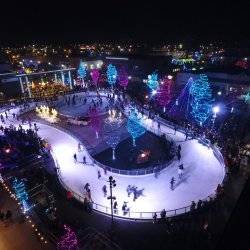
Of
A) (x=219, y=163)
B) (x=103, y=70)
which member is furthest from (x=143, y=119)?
(x=103, y=70)

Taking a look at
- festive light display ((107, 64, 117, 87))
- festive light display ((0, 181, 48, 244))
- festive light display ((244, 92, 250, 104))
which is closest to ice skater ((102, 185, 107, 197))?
festive light display ((0, 181, 48, 244))

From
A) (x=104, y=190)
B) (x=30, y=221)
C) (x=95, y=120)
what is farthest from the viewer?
(x=95, y=120)

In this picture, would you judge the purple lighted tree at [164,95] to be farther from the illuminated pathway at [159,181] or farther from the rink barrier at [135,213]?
the rink barrier at [135,213]

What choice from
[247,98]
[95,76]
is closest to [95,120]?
[247,98]

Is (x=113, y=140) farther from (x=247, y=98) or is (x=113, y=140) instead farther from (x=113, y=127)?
(x=247, y=98)

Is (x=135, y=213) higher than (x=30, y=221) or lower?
lower
